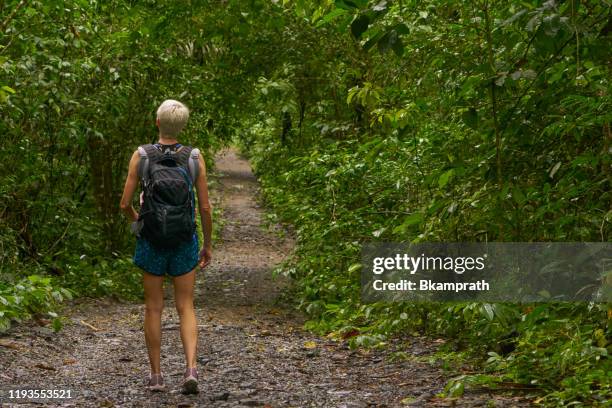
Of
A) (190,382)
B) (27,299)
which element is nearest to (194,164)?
(190,382)

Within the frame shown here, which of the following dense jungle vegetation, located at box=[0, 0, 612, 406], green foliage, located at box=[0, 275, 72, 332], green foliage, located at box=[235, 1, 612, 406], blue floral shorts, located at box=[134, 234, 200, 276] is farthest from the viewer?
green foliage, located at box=[0, 275, 72, 332]

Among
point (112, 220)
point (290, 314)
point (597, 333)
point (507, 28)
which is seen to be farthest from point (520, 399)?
point (112, 220)

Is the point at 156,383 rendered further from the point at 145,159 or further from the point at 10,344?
the point at 10,344

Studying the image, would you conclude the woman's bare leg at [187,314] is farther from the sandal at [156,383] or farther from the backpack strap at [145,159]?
the backpack strap at [145,159]

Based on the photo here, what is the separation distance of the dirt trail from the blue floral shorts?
32.8 inches

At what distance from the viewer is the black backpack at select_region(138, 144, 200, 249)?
5523 mm

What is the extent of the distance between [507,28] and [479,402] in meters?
2.52

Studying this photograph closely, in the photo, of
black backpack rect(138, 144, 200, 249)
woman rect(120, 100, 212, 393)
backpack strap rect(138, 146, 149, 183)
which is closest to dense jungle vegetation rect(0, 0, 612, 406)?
woman rect(120, 100, 212, 393)

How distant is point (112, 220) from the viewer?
42.9ft

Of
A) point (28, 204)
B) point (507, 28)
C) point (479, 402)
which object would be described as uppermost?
point (507, 28)

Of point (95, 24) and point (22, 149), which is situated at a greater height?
point (95, 24)

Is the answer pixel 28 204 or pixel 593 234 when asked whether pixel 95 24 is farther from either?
pixel 593 234

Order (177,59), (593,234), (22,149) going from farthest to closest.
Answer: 1. (177,59)
2. (22,149)
3. (593,234)

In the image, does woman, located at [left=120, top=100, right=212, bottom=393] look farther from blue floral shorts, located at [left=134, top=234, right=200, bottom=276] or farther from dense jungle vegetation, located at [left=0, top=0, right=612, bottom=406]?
dense jungle vegetation, located at [left=0, top=0, right=612, bottom=406]
